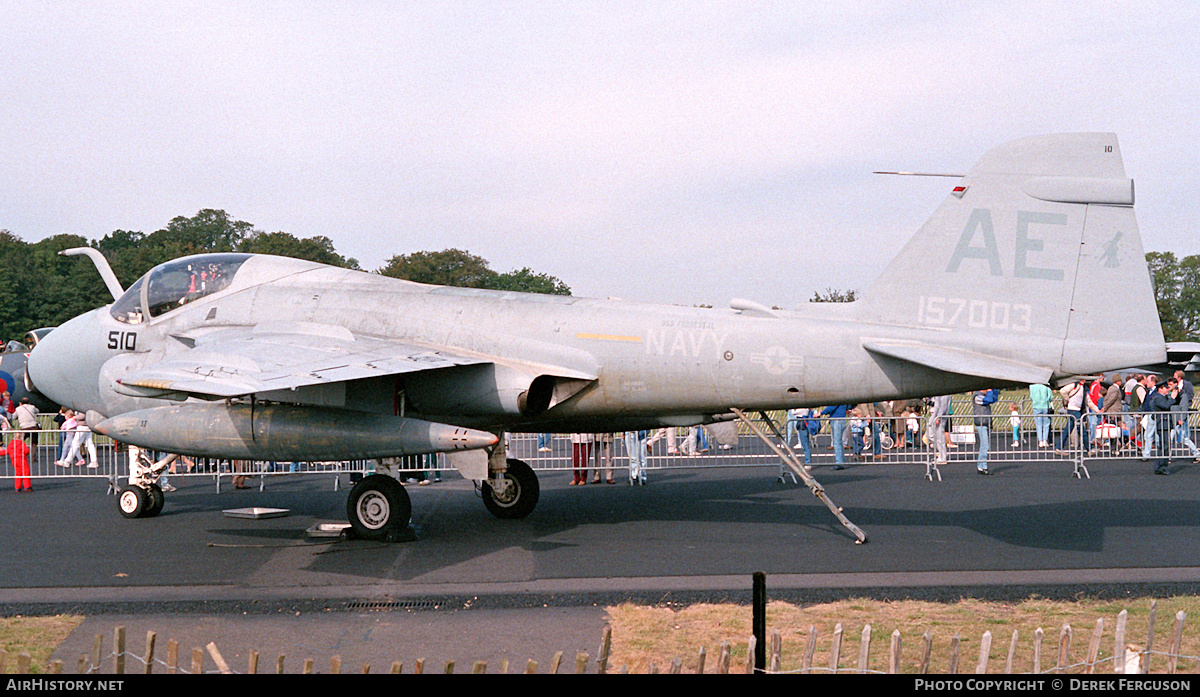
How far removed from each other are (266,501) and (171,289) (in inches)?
155

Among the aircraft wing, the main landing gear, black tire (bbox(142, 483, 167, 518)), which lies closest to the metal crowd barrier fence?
black tire (bbox(142, 483, 167, 518))

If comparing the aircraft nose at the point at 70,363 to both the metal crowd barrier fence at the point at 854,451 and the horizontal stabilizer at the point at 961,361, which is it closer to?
the metal crowd barrier fence at the point at 854,451

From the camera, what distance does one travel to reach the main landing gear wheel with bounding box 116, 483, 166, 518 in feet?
43.0

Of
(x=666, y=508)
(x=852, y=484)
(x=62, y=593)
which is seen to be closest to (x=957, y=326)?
(x=666, y=508)

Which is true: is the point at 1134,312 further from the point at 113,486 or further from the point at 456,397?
the point at 113,486

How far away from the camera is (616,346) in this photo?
35.8ft

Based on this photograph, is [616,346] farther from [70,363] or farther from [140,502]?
[70,363]

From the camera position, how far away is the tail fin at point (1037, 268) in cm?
930

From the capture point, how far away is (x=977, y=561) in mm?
9516

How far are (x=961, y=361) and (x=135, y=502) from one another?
1083 centimetres

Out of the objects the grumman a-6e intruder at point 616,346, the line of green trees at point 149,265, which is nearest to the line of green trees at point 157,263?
the line of green trees at point 149,265

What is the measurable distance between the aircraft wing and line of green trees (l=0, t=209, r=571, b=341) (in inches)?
1751

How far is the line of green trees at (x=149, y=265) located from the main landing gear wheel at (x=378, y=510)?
45461 mm

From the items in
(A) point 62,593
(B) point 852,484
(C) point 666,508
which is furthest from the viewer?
(B) point 852,484
